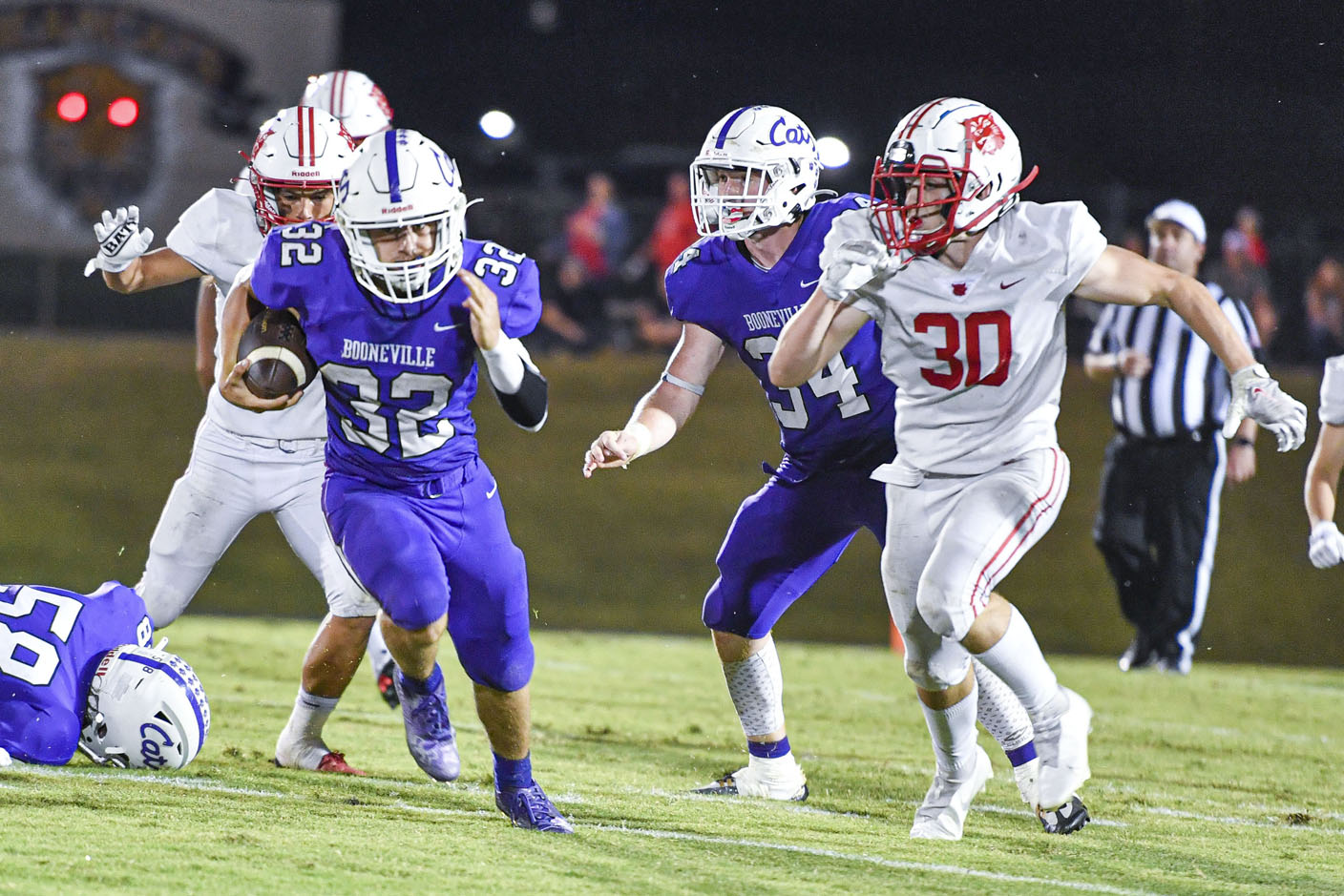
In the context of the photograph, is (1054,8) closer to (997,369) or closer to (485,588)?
(997,369)

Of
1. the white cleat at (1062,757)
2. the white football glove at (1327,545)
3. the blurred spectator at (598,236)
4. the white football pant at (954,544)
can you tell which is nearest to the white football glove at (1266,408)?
the white football pant at (954,544)

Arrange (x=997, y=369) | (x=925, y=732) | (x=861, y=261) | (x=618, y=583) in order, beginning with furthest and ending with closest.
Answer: (x=618, y=583), (x=925, y=732), (x=997, y=369), (x=861, y=261)

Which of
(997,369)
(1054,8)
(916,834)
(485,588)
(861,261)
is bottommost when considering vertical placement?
(916,834)

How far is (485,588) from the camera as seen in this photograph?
3449 millimetres

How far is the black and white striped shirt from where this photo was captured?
7.00 meters

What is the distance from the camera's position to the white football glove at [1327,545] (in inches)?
198

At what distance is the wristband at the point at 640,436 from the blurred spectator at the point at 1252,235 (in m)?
7.30

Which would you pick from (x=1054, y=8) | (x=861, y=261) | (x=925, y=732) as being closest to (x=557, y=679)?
(x=925, y=732)

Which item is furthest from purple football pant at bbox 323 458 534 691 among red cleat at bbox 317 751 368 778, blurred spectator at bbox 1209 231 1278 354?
blurred spectator at bbox 1209 231 1278 354

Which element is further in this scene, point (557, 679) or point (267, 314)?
point (557, 679)

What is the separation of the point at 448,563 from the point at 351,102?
262 cm

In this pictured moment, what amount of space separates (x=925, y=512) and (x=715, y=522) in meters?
5.29

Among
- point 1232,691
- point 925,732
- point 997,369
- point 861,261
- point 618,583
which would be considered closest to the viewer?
point 861,261

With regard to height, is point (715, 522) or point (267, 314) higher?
point (267, 314)
